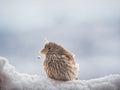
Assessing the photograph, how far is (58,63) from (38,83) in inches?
3.6

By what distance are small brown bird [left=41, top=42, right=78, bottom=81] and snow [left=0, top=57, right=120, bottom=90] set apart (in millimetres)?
41

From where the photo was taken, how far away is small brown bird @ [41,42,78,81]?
613mm

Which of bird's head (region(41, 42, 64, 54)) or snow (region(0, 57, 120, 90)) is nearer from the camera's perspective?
snow (region(0, 57, 120, 90))

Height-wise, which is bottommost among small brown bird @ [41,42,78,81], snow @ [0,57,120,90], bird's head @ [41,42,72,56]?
snow @ [0,57,120,90]

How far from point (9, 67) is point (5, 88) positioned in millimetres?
45

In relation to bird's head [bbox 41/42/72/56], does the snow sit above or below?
below

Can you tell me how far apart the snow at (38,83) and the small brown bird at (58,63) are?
0.13 feet

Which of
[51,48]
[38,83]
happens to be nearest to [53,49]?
[51,48]

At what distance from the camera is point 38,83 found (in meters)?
0.55

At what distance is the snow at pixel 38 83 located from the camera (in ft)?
1.73

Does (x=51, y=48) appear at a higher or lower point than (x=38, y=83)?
higher

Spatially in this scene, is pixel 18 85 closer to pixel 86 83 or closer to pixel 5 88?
pixel 5 88

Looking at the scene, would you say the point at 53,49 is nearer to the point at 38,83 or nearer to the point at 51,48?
the point at 51,48

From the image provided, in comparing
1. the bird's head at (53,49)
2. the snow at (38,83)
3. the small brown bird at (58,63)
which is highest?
the bird's head at (53,49)
